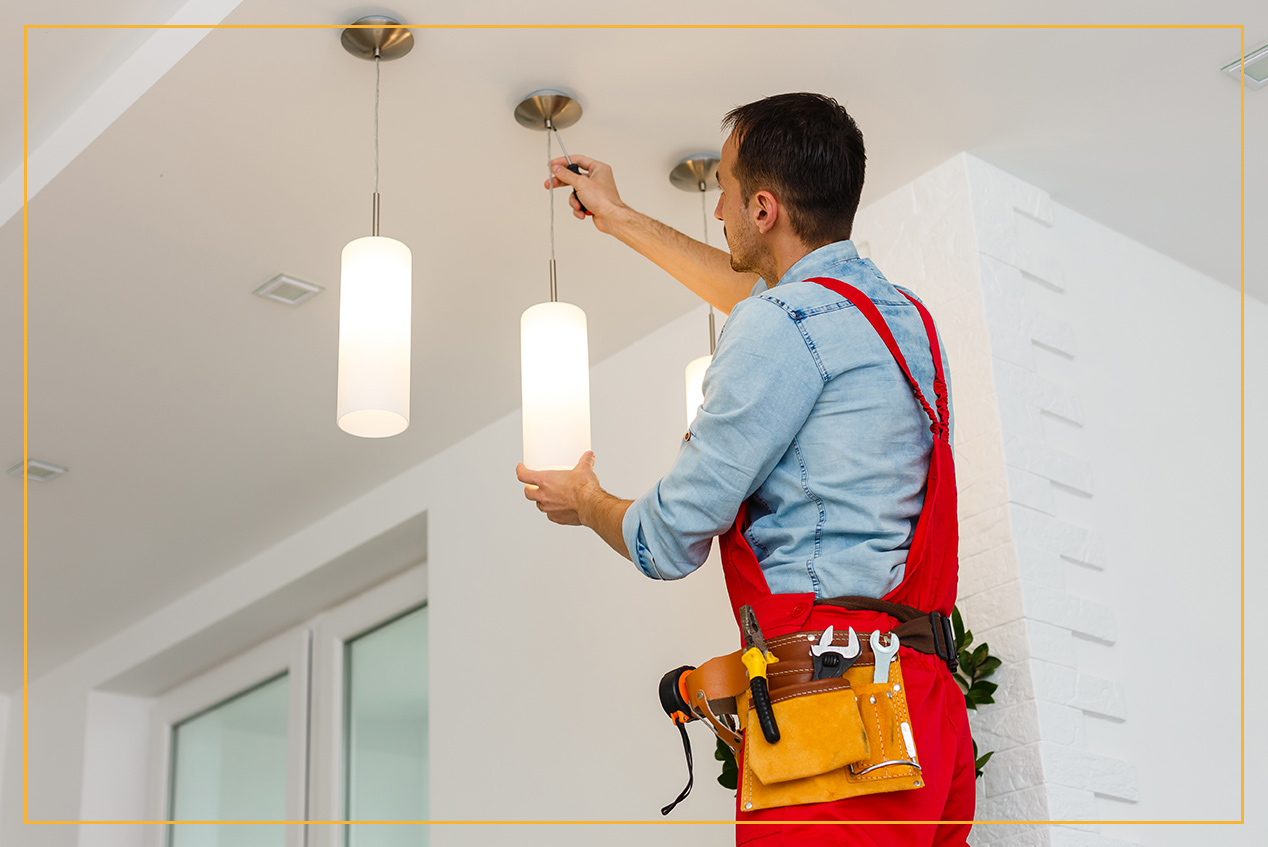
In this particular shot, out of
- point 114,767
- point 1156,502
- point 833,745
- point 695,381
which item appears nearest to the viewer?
point 833,745

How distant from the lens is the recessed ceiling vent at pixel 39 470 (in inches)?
139

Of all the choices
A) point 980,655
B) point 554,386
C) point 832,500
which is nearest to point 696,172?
point 554,386

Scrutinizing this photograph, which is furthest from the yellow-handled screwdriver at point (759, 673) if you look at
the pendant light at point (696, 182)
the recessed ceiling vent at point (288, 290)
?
the recessed ceiling vent at point (288, 290)

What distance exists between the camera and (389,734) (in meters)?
4.00

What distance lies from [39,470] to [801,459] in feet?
9.25

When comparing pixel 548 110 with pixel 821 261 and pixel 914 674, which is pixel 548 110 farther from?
pixel 914 674

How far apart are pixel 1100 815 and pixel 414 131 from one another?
5.59 ft

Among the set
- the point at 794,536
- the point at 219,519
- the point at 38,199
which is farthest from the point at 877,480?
the point at 219,519

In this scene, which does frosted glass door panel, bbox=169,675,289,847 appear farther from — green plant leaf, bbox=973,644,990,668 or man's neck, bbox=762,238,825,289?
man's neck, bbox=762,238,825,289

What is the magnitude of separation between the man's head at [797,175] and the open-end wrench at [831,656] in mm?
494

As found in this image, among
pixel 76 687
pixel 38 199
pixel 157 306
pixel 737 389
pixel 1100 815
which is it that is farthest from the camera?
pixel 76 687

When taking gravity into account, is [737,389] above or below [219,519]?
below

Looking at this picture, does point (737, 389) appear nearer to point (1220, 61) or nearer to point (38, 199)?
point (1220, 61)

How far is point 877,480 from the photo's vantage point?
140 cm
